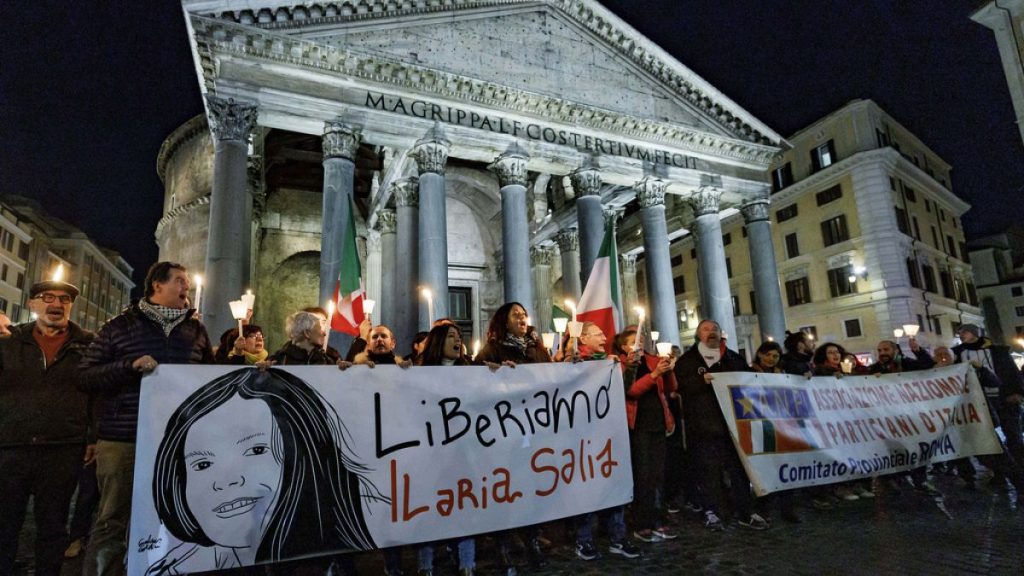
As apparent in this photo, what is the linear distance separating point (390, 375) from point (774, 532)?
13.7 ft

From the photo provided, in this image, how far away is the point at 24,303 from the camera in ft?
147

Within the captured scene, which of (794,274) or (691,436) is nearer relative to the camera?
(691,436)

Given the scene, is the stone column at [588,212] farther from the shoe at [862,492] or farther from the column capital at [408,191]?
the shoe at [862,492]

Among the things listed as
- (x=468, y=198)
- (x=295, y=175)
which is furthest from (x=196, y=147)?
(x=468, y=198)

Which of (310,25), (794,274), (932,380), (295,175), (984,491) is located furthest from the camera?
(794,274)

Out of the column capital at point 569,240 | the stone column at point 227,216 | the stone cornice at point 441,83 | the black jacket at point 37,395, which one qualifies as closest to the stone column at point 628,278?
the column capital at point 569,240

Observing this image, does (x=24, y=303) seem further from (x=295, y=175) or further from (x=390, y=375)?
(x=390, y=375)

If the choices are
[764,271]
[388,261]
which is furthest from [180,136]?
[764,271]

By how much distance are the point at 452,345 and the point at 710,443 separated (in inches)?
119

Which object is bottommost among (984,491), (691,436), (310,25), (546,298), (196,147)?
(984,491)

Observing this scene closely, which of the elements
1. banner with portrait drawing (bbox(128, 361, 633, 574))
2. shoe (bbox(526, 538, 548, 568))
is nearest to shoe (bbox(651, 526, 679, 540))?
banner with portrait drawing (bbox(128, 361, 633, 574))

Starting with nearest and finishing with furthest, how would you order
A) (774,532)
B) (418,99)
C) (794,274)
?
1. (774,532)
2. (418,99)
3. (794,274)

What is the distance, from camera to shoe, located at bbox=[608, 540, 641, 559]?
4.64 metres

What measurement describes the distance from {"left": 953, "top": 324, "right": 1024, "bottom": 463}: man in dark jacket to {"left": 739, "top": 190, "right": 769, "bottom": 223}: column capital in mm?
12639
